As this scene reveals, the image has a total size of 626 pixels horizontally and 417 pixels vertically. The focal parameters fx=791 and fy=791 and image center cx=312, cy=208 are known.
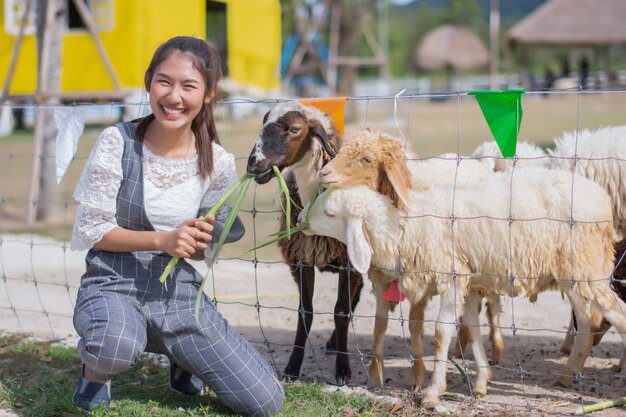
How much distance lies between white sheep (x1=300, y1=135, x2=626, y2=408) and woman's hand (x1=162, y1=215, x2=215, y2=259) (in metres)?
0.69

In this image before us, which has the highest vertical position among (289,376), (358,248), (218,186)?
(218,186)

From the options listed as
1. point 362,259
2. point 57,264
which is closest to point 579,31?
point 57,264

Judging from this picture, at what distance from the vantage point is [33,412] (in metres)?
3.76

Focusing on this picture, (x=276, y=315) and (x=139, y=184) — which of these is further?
(x=276, y=315)

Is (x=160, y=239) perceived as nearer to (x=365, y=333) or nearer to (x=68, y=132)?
(x=68, y=132)

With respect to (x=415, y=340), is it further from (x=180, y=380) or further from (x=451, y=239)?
(x=180, y=380)

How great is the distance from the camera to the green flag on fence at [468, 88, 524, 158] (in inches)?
148

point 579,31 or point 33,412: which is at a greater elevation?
point 579,31

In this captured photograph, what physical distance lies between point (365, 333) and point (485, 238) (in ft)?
5.58

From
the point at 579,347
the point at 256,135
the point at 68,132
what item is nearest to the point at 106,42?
the point at 256,135

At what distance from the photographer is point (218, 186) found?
3.89 metres

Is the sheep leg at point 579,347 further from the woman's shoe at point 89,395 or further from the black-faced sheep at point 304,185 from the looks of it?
the woman's shoe at point 89,395

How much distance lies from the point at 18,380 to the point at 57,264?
3222mm

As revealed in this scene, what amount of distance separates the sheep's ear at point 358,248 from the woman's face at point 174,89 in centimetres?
95
